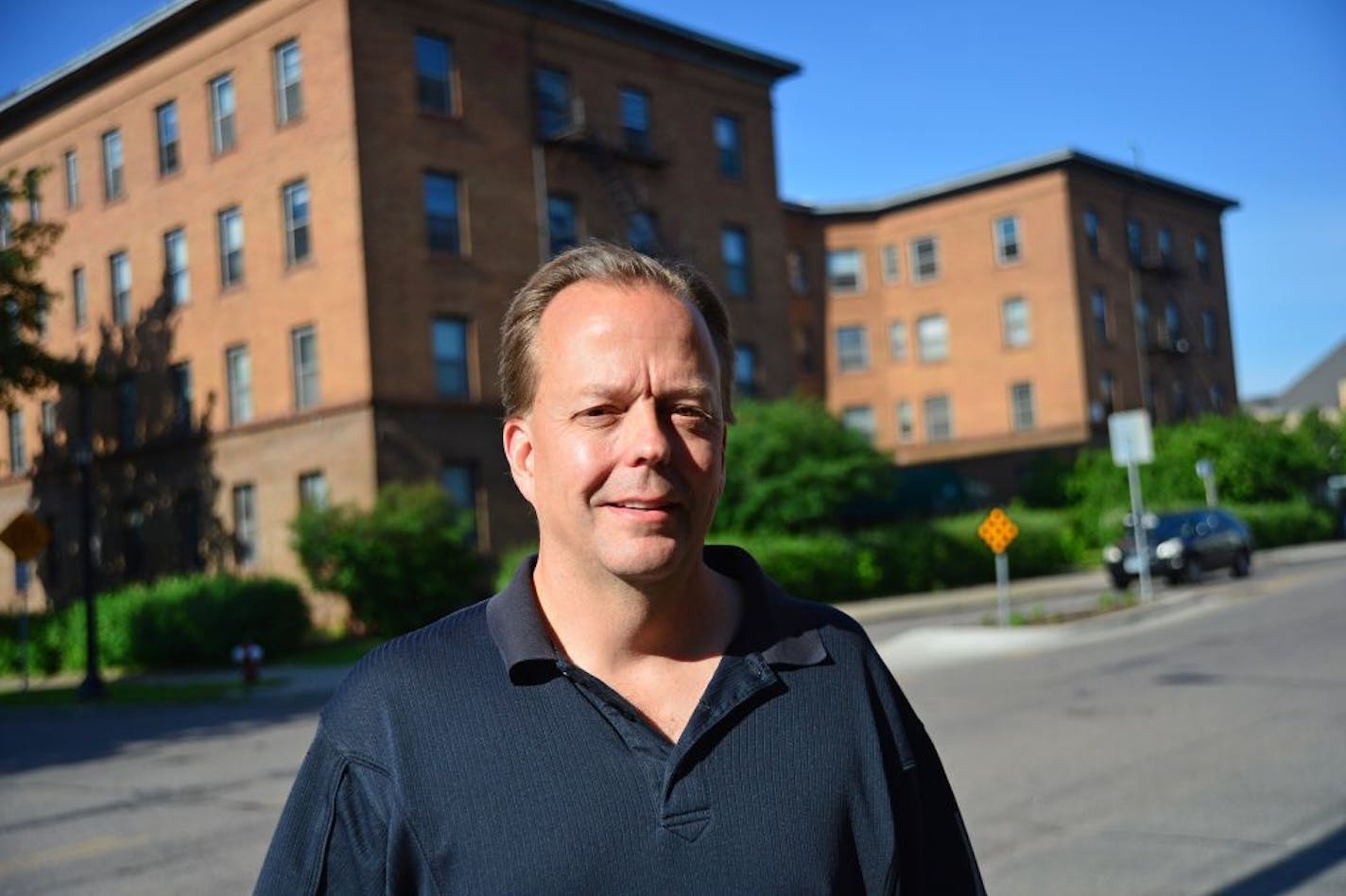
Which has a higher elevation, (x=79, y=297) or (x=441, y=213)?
(x=441, y=213)

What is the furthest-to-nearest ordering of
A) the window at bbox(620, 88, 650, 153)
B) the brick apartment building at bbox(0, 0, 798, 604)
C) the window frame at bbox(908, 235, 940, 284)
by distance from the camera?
the window frame at bbox(908, 235, 940, 284), the window at bbox(620, 88, 650, 153), the brick apartment building at bbox(0, 0, 798, 604)

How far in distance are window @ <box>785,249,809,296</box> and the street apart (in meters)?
34.4

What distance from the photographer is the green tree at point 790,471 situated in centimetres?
2869

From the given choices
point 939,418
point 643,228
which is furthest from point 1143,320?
point 643,228

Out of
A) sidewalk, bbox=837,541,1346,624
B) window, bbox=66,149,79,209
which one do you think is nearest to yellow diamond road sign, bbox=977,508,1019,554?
sidewalk, bbox=837,541,1346,624

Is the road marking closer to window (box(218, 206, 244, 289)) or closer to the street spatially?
the street

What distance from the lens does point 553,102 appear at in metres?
32.4

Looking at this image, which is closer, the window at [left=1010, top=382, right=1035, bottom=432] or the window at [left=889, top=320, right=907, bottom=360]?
the window at [left=1010, top=382, right=1035, bottom=432]

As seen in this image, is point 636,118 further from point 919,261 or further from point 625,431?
point 625,431

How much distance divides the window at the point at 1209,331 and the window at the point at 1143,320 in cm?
451

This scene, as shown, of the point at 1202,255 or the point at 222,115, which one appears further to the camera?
the point at 1202,255

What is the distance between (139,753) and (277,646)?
40.2 ft

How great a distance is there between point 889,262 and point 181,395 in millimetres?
29379

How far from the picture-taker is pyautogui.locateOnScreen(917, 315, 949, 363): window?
51750mm
